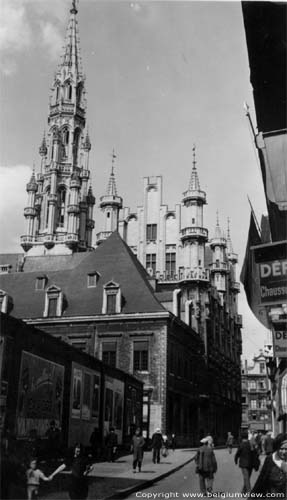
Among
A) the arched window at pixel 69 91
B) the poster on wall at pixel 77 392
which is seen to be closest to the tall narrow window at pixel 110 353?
the poster on wall at pixel 77 392

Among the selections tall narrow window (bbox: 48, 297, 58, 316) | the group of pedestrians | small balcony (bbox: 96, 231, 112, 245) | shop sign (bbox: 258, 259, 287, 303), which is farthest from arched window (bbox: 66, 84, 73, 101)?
shop sign (bbox: 258, 259, 287, 303)

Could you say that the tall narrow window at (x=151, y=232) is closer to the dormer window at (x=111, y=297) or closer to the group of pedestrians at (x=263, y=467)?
the dormer window at (x=111, y=297)

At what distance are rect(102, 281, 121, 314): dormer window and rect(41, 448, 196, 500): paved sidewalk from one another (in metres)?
14.9

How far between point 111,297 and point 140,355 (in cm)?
428

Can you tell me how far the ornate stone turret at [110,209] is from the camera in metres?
55.4

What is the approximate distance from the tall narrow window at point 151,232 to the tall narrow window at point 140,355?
55.6 ft

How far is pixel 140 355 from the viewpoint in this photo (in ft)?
126

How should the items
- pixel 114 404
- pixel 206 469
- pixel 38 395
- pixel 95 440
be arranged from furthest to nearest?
1. pixel 114 404
2. pixel 95 440
3. pixel 38 395
4. pixel 206 469

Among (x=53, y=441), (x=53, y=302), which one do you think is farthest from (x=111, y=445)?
(x=53, y=302)

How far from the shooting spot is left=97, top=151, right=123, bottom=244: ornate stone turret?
55438 mm

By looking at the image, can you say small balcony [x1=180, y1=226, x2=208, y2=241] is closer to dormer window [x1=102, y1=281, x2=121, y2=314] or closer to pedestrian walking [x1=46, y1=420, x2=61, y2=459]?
dormer window [x1=102, y1=281, x2=121, y2=314]

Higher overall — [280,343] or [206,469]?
[280,343]

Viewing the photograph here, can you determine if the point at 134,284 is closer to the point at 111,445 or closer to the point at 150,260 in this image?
the point at 150,260

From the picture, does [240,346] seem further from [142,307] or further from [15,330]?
[15,330]
